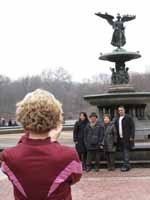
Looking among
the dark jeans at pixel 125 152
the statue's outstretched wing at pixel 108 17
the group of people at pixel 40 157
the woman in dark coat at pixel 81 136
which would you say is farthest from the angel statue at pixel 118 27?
the group of people at pixel 40 157

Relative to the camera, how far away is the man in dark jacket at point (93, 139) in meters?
13.3

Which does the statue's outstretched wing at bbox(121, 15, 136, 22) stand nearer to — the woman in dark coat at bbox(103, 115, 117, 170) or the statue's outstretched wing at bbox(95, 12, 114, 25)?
the statue's outstretched wing at bbox(95, 12, 114, 25)

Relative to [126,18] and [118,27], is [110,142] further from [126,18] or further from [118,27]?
[126,18]

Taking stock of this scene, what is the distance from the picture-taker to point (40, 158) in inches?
125

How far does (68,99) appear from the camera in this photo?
110m

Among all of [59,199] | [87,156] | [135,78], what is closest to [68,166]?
[59,199]

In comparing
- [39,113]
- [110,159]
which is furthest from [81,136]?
[39,113]

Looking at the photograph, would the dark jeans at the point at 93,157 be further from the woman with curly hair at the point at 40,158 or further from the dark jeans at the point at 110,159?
the woman with curly hair at the point at 40,158

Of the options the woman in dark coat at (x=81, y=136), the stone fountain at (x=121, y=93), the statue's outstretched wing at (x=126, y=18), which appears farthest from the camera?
the statue's outstretched wing at (x=126, y=18)

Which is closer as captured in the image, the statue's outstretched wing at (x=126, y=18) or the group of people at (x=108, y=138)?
the group of people at (x=108, y=138)

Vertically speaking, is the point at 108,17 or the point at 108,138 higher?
the point at 108,17

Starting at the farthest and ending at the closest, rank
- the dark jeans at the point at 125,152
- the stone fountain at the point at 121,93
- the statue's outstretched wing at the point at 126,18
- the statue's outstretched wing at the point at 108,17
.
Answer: the statue's outstretched wing at the point at 126,18 < the statue's outstretched wing at the point at 108,17 < the stone fountain at the point at 121,93 < the dark jeans at the point at 125,152

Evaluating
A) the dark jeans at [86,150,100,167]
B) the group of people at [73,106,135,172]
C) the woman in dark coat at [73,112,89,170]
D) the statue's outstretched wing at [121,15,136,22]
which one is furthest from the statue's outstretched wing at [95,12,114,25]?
the dark jeans at [86,150,100,167]

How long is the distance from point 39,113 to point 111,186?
7.56 meters
